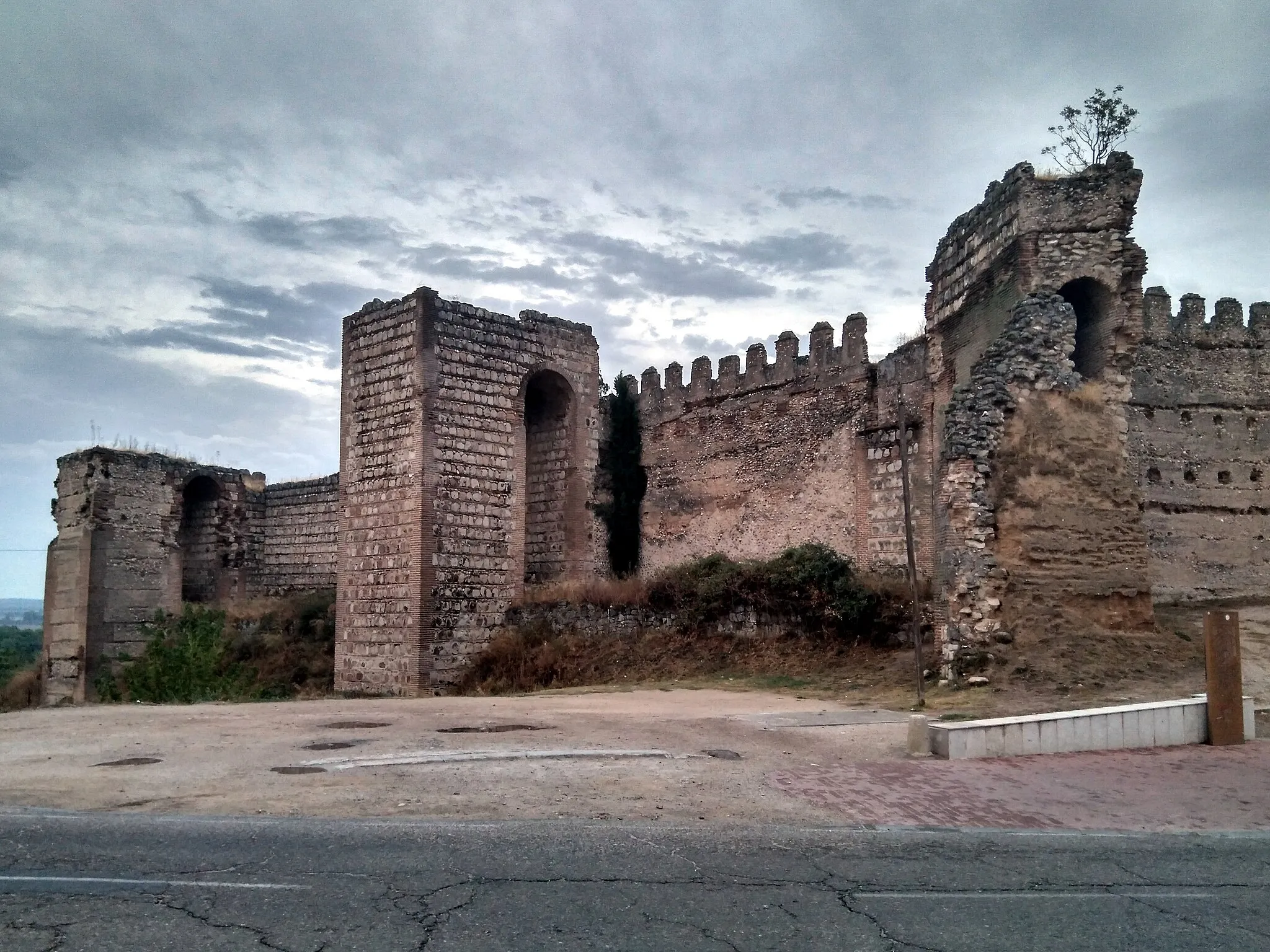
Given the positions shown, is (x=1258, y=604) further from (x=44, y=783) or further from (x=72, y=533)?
(x=72, y=533)

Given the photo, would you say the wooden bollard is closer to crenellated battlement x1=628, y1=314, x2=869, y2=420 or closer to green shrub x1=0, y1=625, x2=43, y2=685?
crenellated battlement x1=628, y1=314, x2=869, y2=420

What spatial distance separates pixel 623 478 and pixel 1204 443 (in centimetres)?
1195

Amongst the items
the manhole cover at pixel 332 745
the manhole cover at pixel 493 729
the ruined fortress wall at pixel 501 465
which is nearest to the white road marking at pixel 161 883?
the manhole cover at pixel 332 745

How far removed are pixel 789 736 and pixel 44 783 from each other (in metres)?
6.54

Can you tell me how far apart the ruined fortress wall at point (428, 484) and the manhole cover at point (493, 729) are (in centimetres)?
817

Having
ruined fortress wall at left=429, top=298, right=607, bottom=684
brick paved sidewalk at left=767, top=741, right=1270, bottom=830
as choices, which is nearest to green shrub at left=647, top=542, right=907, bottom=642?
ruined fortress wall at left=429, top=298, right=607, bottom=684

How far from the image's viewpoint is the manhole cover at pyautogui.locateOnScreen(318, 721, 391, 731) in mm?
11578

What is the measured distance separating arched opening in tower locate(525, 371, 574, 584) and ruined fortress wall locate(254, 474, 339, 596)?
247 inches

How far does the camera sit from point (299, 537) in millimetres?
28188

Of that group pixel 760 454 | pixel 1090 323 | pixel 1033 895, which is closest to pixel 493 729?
pixel 1033 895

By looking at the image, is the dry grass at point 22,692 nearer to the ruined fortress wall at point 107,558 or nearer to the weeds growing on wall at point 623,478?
the ruined fortress wall at point 107,558

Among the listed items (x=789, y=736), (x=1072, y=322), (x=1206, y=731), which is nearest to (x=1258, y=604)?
(x=1072, y=322)

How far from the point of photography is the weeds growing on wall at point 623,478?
24.2 meters

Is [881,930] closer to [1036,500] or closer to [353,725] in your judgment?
[353,725]
